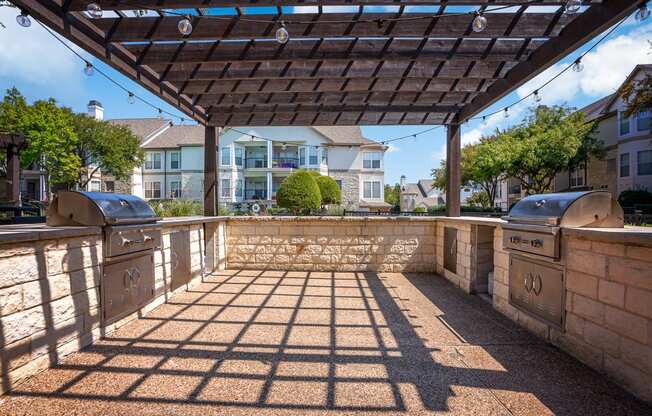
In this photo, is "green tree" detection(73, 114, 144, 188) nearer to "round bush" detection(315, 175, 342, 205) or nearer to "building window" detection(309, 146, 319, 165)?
"building window" detection(309, 146, 319, 165)

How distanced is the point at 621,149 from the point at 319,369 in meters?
24.4

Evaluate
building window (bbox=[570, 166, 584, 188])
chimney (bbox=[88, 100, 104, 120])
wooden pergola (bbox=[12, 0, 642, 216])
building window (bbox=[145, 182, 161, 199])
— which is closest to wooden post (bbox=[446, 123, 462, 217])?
wooden pergola (bbox=[12, 0, 642, 216])

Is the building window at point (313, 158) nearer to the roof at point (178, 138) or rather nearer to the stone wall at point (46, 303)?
the roof at point (178, 138)

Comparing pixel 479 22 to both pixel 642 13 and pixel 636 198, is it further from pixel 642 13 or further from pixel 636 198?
pixel 636 198

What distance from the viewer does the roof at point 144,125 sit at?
95.2 feet

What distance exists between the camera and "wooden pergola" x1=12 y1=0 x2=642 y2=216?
11.0ft

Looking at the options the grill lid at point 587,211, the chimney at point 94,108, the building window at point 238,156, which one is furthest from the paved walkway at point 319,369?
the chimney at point 94,108

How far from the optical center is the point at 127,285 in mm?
3508

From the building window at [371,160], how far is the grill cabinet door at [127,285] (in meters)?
23.9

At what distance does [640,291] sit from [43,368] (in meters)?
4.26

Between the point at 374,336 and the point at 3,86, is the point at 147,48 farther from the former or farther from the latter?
the point at 3,86

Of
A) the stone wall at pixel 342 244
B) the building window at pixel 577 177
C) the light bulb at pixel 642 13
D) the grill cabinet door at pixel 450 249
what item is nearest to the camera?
the light bulb at pixel 642 13

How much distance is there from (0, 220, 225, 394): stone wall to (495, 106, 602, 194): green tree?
2036 centimetres

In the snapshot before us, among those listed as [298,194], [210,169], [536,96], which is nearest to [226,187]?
[298,194]
